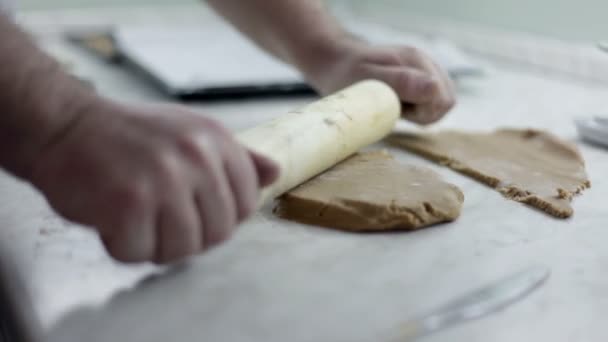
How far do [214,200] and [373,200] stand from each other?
235 millimetres

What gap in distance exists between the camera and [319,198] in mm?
→ 775

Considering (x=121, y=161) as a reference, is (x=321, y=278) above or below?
below

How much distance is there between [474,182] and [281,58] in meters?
0.51

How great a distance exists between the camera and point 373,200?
76cm

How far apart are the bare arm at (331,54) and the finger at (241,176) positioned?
0.50 m

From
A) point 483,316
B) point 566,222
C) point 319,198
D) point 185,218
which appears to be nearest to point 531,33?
point 566,222

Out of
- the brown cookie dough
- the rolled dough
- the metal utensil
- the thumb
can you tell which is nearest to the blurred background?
the brown cookie dough

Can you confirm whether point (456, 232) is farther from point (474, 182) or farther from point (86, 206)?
point (86, 206)

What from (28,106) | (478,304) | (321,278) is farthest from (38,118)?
(478,304)

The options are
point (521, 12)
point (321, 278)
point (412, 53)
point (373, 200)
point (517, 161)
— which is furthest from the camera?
point (521, 12)

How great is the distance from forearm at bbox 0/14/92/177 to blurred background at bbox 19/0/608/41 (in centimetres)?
135

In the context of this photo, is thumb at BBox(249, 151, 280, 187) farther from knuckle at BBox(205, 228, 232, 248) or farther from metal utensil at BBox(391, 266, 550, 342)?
metal utensil at BBox(391, 266, 550, 342)

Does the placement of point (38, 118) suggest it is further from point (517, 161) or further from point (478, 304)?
point (517, 161)

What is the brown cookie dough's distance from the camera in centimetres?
87
